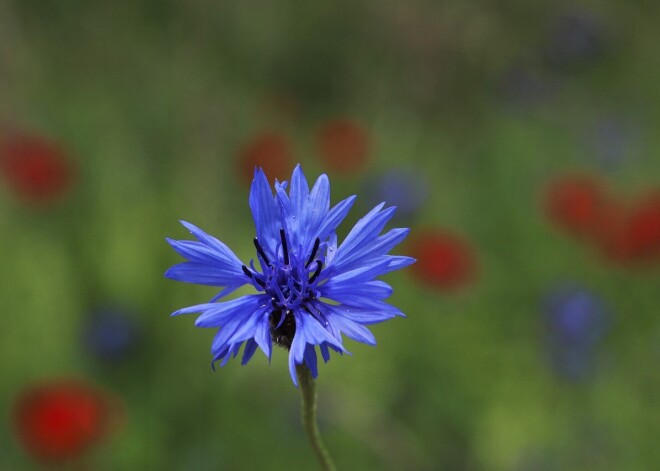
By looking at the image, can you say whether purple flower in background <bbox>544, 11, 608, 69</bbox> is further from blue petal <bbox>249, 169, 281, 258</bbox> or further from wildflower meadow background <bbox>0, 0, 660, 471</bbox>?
blue petal <bbox>249, 169, 281, 258</bbox>

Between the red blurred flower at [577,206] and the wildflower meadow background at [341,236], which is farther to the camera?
the red blurred flower at [577,206]

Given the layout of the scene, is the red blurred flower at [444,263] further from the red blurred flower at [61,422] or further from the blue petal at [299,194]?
the blue petal at [299,194]

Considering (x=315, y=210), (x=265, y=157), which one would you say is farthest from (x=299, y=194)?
(x=265, y=157)

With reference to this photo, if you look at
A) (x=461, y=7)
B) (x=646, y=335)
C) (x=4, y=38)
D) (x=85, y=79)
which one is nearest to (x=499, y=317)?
(x=646, y=335)

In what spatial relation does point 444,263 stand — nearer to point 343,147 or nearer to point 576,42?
point 343,147

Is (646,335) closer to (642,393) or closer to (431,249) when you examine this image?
(642,393)

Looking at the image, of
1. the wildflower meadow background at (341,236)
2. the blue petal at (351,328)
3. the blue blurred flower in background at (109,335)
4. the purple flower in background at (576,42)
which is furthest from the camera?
the purple flower in background at (576,42)

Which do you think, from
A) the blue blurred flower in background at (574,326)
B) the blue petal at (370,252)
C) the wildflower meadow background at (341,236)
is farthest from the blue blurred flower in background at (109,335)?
the blue petal at (370,252)

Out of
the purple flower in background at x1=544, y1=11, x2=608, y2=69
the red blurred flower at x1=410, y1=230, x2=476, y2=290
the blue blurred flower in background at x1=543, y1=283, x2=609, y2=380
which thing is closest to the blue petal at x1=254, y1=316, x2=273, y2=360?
the red blurred flower at x1=410, y1=230, x2=476, y2=290
